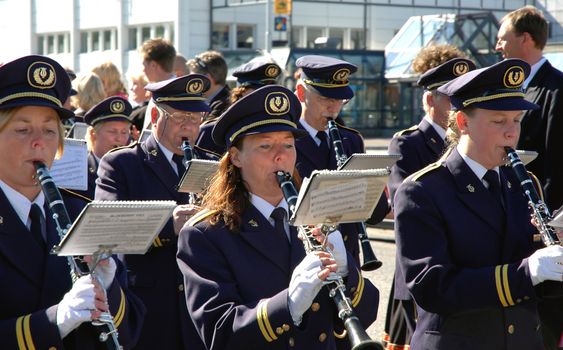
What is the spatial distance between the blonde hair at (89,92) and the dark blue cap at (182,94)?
3.39 m

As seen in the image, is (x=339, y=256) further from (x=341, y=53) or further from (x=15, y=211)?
(x=341, y=53)

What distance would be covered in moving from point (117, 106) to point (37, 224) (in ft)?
12.9

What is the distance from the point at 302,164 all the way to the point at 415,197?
2.20 meters

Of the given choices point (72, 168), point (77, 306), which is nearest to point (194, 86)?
point (72, 168)

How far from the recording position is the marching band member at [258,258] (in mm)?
3928

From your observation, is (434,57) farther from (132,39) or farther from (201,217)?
(132,39)

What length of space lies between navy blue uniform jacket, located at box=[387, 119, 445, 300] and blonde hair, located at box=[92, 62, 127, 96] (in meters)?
4.60

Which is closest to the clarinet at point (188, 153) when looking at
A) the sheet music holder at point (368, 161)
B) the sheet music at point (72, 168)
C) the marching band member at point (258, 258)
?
the sheet music at point (72, 168)

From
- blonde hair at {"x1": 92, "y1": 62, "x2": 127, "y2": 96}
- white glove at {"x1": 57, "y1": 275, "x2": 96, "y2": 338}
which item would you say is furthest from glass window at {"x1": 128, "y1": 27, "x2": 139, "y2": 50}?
white glove at {"x1": 57, "y1": 275, "x2": 96, "y2": 338}

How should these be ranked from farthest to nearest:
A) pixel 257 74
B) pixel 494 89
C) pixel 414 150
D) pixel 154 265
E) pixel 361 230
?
1. pixel 257 74
2. pixel 414 150
3. pixel 361 230
4. pixel 154 265
5. pixel 494 89

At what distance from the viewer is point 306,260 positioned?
382 centimetres

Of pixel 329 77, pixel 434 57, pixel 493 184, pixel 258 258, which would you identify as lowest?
pixel 258 258

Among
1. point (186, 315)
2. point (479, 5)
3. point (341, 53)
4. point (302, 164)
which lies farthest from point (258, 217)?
point (479, 5)

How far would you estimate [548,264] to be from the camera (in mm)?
4094
